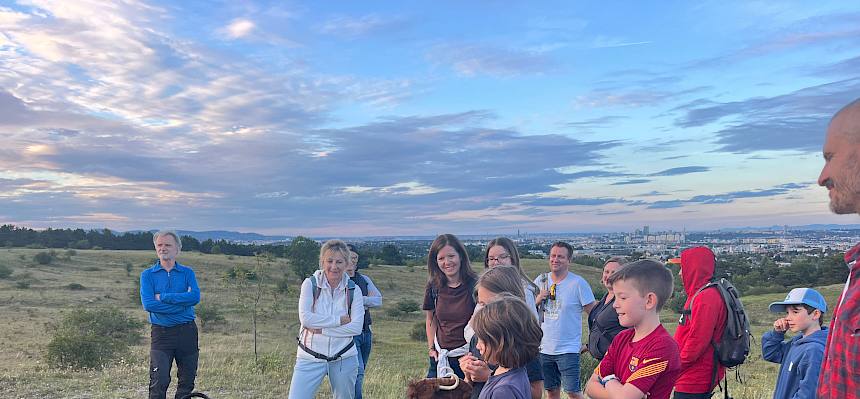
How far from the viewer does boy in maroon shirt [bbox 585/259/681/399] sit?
3188 millimetres

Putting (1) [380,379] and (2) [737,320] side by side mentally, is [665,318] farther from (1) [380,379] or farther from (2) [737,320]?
(2) [737,320]

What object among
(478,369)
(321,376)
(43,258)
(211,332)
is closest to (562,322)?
(321,376)

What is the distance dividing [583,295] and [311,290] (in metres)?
2.93

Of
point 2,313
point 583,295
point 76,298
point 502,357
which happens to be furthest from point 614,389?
point 76,298

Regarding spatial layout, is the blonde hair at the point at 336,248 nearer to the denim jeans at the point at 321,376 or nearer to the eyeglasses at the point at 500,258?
the denim jeans at the point at 321,376

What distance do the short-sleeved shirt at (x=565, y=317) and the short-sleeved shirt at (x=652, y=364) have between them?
276 cm

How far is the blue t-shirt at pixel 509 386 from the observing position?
3.09 metres

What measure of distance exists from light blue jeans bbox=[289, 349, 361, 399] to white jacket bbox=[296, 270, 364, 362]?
58 mm

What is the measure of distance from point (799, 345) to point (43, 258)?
47.3 meters

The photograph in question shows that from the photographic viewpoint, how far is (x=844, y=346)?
66.6 inches

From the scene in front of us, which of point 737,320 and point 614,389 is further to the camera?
point 737,320

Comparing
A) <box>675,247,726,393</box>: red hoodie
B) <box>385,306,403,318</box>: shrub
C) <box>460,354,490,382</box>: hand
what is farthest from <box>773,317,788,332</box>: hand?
<box>385,306,403,318</box>: shrub

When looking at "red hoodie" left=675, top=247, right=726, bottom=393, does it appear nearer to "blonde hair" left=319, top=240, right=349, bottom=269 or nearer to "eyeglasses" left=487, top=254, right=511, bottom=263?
"eyeglasses" left=487, top=254, right=511, bottom=263

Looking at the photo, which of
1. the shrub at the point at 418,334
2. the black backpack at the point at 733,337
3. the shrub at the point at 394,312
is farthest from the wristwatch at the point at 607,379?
the shrub at the point at 394,312
